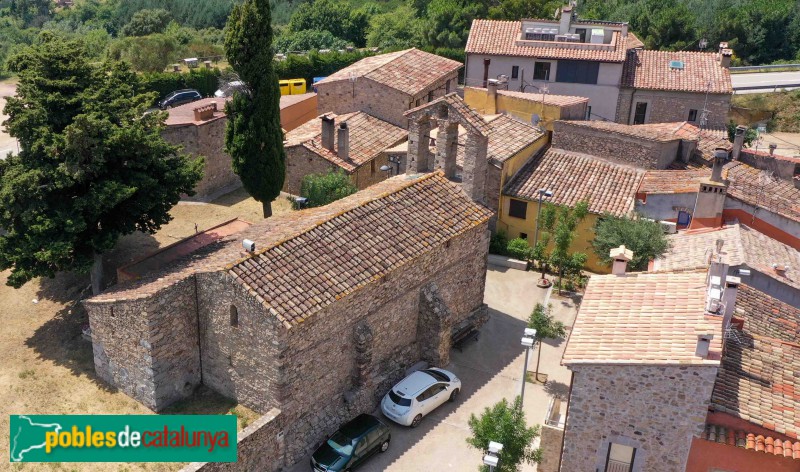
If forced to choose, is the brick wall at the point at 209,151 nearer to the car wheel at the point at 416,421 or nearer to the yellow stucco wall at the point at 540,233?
the yellow stucco wall at the point at 540,233

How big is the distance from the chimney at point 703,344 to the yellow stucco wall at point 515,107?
2510 centimetres

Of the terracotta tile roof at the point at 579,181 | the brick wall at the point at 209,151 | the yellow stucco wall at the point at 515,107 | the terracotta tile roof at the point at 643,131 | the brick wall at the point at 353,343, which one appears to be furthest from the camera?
the yellow stucco wall at the point at 515,107

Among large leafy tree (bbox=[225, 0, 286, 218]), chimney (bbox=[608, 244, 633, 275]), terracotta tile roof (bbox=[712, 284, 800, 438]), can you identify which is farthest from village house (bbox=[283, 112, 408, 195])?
terracotta tile roof (bbox=[712, 284, 800, 438])

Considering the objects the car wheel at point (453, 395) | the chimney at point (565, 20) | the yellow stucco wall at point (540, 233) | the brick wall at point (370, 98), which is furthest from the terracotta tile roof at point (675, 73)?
the car wheel at point (453, 395)

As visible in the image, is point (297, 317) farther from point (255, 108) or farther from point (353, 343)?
point (255, 108)

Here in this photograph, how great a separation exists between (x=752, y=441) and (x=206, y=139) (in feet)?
99.6

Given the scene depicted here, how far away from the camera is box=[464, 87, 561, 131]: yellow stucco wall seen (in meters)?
41.1

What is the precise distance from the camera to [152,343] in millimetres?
22938

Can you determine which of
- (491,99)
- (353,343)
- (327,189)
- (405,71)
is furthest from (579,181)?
(353,343)

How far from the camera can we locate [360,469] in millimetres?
22969

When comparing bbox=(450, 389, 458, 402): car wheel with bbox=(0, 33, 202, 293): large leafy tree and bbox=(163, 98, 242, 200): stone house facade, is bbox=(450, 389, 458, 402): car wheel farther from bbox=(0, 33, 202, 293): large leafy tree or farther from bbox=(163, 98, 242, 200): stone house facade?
bbox=(163, 98, 242, 200): stone house facade

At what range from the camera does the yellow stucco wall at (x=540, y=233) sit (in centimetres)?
3525

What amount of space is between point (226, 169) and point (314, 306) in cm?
2086

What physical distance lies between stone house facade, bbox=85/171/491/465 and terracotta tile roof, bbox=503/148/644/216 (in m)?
9.98
